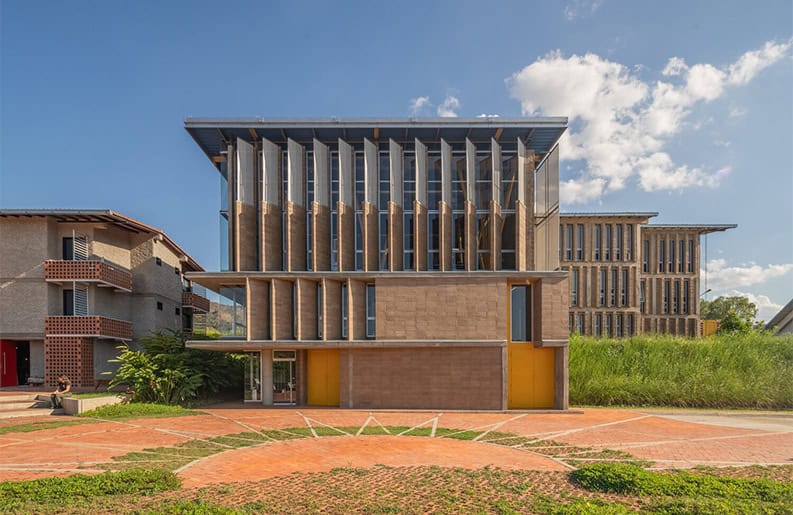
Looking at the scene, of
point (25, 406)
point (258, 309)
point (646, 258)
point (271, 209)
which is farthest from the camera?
point (646, 258)

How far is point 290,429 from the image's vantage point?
14352mm

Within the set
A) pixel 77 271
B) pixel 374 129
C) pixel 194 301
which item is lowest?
pixel 194 301

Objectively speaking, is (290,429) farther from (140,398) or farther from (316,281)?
(140,398)

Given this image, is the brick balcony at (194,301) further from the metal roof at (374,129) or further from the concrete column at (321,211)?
the concrete column at (321,211)

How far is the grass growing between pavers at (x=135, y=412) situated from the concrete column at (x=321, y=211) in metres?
8.20

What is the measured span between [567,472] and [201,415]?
13.7m

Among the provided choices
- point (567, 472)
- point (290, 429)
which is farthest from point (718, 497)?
point (290, 429)

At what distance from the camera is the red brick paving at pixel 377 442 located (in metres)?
10.4

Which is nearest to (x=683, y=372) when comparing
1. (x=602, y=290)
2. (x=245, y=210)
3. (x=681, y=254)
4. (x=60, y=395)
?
(x=245, y=210)

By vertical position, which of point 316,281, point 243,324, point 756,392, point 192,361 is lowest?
point 756,392

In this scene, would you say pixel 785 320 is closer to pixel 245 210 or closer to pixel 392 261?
pixel 392 261

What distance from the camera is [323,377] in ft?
64.5

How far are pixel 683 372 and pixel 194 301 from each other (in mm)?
32189

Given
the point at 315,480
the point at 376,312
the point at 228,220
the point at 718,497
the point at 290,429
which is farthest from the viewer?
the point at 228,220
